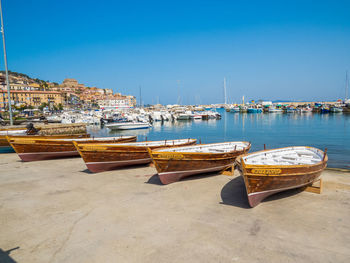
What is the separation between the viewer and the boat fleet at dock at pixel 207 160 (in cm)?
803

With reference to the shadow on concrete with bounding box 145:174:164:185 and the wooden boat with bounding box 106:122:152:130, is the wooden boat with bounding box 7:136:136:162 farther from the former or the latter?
the wooden boat with bounding box 106:122:152:130

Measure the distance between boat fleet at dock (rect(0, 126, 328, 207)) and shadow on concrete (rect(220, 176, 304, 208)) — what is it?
52 cm

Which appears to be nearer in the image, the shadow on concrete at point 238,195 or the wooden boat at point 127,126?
the shadow on concrete at point 238,195

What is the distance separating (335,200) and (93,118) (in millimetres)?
63781

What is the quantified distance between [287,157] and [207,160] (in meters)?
3.98

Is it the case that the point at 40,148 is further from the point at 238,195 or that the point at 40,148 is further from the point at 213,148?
the point at 238,195

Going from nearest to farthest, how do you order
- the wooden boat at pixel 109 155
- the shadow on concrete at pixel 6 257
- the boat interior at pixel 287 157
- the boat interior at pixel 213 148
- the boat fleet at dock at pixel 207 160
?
the shadow on concrete at pixel 6 257
the boat fleet at dock at pixel 207 160
the boat interior at pixel 287 157
the wooden boat at pixel 109 155
the boat interior at pixel 213 148

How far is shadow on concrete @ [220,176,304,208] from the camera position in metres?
8.63

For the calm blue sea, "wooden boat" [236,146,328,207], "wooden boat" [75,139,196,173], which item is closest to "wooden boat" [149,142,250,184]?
"wooden boat" [236,146,328,207]

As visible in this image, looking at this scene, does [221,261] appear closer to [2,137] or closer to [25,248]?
[25,248]

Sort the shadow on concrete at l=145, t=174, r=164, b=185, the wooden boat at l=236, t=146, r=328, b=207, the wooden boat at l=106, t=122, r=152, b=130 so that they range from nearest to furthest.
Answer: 1. the wooden boat at l=236, t=146, r=328, b=207
2. the shadow on concrete at l=145, t=174, r=164, b=185
3. the wooden boat at l=106, t=122, r=152, b=130

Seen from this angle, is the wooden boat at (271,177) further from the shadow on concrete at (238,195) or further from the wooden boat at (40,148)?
the wooden boat at (40,148)

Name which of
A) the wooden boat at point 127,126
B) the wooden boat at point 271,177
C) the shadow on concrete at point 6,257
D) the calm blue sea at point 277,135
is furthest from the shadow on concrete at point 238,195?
the wooden boat at point 127,126

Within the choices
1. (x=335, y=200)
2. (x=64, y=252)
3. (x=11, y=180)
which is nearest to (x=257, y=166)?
(x=335, y=200)
